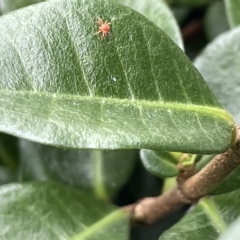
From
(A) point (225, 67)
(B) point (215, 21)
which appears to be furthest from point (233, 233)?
(B) point (215, 21)

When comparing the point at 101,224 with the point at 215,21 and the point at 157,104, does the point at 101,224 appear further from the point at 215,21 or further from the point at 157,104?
the point at 215,21

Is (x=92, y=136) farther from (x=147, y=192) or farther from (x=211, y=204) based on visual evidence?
(x=147, y=192)

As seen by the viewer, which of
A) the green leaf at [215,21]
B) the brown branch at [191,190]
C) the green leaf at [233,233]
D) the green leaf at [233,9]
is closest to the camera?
the green leaf at [233,233]

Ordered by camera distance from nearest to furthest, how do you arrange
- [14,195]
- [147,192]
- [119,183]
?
1. [14,195]
2. [119,183]
3. [147,192]

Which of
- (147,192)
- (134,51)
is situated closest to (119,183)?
(147,192)

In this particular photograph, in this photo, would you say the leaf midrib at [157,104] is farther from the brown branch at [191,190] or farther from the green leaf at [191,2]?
the green leaf at [191,2]

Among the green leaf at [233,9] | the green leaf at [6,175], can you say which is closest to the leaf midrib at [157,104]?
the green leaf at [233,9]

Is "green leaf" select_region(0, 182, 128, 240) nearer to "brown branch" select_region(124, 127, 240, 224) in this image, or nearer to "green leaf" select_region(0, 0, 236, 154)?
"brown branch" select_region(124, 127, 240, 224)
